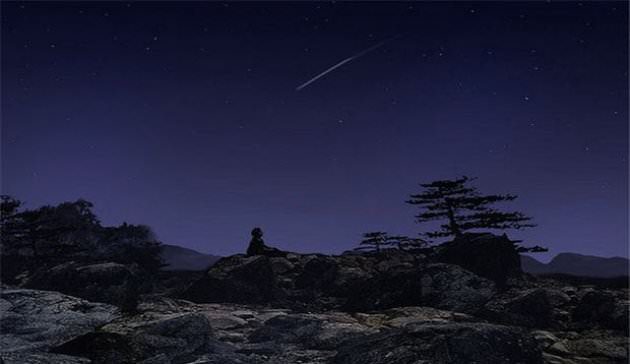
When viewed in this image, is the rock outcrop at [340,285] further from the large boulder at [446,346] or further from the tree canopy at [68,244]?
the tree canopy at [68,244]

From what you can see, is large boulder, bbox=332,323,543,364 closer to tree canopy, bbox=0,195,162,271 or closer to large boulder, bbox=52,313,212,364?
large boulder, bbox=52,313,212,364

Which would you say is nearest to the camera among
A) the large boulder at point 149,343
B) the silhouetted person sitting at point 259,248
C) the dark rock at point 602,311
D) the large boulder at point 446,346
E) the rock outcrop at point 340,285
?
the large boulder at point 446,346

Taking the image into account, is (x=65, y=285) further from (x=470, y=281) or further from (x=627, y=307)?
(x=627, y=307)

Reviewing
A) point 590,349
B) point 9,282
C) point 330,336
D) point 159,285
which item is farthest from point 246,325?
point 9,282

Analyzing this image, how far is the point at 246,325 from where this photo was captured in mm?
11508

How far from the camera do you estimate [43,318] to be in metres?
11.5

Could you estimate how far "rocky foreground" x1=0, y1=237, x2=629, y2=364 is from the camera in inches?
323

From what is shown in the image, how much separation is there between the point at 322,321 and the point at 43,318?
7.22 metres

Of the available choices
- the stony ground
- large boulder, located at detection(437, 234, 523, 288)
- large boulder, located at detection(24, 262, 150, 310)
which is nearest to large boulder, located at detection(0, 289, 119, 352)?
the stony ground

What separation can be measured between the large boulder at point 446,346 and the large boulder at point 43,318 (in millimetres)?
6507

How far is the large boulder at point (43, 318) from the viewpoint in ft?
32.4

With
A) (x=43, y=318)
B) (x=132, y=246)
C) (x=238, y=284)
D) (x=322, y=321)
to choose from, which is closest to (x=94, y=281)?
(x=238, y=284)

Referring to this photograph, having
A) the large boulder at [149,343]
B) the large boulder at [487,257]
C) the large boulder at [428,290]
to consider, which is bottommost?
the large boulder at [149,343]

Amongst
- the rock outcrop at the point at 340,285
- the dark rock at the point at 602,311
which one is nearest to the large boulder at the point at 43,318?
the rock outcrop at the point at 340,285
